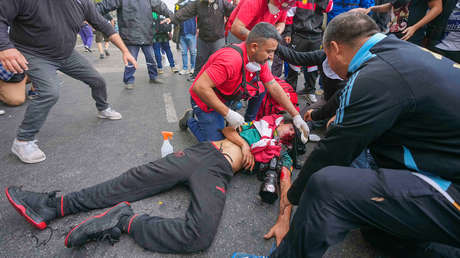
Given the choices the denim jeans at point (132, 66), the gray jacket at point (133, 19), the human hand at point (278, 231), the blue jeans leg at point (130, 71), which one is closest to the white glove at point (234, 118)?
the human hand at point (278, 231)

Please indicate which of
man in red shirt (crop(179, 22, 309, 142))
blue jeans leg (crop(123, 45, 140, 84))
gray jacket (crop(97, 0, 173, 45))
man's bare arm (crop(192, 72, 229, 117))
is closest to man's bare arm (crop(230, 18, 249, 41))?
man in red shirt (crop(179, 22, 309, 142))

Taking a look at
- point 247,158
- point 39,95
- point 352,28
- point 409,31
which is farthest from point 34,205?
point 409,31

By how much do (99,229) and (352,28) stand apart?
77.7 inches

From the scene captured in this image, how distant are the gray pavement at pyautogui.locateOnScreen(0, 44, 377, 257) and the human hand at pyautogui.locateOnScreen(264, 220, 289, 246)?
64mm

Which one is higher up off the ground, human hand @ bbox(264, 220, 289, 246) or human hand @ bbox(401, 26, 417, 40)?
human hand @ bbox(401, 26, 417, 40)

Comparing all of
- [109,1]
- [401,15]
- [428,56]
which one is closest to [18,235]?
[428,56]

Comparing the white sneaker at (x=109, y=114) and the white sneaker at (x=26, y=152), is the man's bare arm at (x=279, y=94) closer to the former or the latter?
the white sneaker at (x=109, y=114)

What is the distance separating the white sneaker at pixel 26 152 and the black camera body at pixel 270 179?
87.5 inches

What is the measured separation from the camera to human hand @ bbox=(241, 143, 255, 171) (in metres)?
2.22

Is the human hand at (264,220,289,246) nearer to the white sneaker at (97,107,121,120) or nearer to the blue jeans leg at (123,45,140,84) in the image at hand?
the white sneaker at (97,107,121,120)

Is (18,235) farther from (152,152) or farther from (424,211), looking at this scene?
(424,211)

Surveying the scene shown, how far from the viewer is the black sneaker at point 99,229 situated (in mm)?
1458

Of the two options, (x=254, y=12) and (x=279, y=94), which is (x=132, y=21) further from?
(x=279, y=94)

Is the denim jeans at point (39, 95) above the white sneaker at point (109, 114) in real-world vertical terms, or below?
above
